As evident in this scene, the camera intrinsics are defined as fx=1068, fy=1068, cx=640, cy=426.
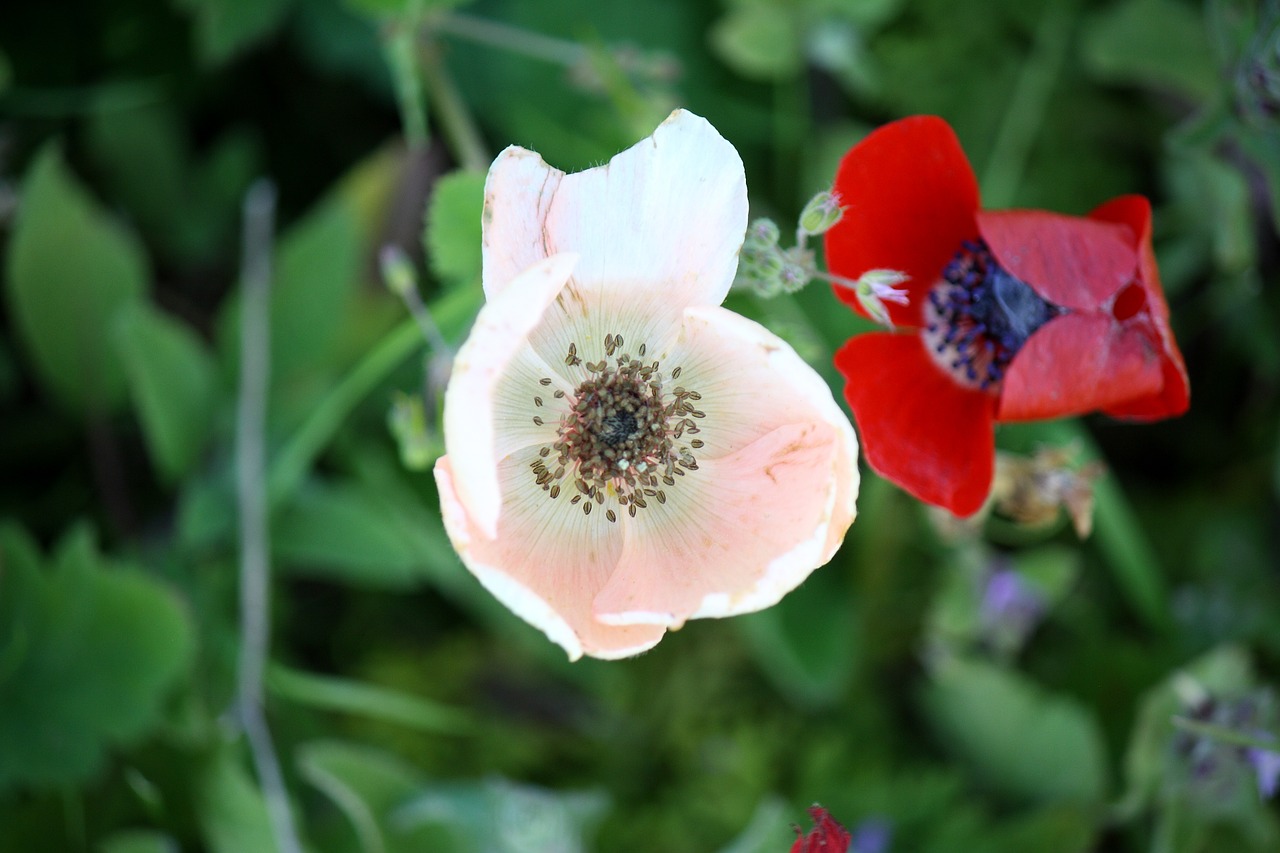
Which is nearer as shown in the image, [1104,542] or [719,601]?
[719,601]

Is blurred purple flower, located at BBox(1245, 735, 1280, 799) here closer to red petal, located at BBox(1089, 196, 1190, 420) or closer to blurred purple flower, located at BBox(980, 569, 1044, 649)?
blurred purple flower, located at BBox(980, 569, 1044, 649)

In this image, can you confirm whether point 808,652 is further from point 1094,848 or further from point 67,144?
point 67,144

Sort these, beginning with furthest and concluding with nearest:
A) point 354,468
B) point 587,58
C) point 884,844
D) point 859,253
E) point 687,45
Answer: point 687,45 < point 354,468 < point 884,844 < point 587,58 < point 859,253

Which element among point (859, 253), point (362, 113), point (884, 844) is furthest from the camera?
point (362, 113)

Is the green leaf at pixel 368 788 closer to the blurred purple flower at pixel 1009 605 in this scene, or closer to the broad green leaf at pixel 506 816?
the broad green leaf at pixel 506 816

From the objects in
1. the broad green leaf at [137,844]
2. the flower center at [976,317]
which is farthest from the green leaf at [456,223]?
the broad green leaf at [137,844]

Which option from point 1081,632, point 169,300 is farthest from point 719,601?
point 169,300

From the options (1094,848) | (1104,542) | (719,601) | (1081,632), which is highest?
(719,601)
